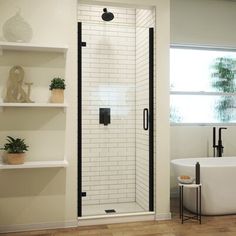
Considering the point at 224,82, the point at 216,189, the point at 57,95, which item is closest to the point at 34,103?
the point at 57,95

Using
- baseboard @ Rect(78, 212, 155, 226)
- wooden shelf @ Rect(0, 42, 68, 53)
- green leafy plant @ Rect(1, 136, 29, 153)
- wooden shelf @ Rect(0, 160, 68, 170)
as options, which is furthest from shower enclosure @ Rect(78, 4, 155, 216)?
green leafy plant @ Rect(1, 136, 29, 153)

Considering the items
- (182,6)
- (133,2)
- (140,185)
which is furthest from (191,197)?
(182,6)

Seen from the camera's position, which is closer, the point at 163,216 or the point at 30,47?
the point at 30,47

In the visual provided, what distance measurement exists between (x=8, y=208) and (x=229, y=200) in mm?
2520

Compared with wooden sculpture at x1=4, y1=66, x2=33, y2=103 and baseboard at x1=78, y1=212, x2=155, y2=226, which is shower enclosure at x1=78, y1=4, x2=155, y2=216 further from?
wooden sculpture at x1=4, y1=66, x2=33, y2=103

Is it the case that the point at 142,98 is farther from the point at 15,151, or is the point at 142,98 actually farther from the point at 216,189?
the point at 15,151

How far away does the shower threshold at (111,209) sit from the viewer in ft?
12.2

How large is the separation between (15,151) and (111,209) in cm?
150

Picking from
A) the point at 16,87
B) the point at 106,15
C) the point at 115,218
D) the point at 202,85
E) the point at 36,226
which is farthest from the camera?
the point at 202,85

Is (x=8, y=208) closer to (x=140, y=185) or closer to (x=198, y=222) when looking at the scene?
(x=140, y=185)

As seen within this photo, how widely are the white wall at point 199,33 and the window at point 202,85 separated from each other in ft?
0.48

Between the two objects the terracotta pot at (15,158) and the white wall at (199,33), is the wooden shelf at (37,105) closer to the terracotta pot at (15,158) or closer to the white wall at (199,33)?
the terracotta pot at (15,158)

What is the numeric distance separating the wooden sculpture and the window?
90.0 inches

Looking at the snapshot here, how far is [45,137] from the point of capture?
10.8 feet
